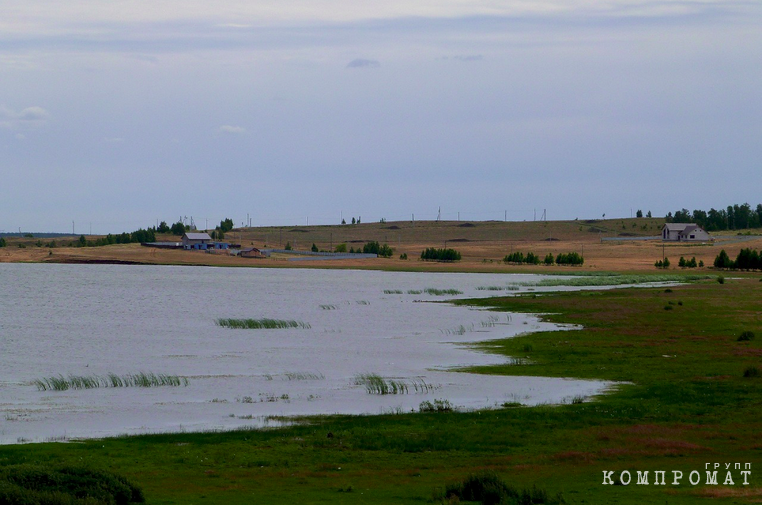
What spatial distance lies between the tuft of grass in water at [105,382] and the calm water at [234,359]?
646 millimetres

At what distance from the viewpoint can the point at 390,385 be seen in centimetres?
2969

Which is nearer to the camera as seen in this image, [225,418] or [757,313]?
[225,418]

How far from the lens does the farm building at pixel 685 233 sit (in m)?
187

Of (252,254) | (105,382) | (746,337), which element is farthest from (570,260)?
(105,382)

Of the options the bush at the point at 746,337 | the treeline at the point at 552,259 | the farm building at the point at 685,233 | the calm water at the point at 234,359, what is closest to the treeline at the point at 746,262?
the treeline at the point at 552,259

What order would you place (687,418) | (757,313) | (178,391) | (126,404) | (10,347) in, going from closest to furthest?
(687,418) < (126,404) < (178,391) < (10,347) < (757,313)

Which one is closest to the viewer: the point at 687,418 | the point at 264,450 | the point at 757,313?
the point at 264,450

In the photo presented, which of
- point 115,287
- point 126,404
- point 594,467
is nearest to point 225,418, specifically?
point 126,404

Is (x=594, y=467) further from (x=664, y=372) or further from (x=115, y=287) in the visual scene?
(x=115, y=287)

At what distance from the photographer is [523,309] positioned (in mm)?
62562

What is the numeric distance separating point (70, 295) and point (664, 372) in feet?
234

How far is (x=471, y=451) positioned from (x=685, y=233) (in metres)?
181

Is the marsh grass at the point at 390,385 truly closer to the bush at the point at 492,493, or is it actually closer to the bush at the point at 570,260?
the bush at the point at 492,493

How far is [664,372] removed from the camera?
3025 centimetres
